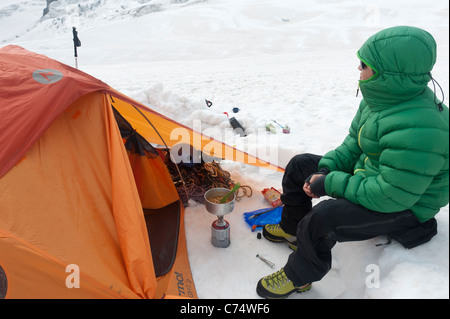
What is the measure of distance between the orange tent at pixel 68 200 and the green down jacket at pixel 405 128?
1068 millimetres

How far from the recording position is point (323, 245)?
4.55 feet

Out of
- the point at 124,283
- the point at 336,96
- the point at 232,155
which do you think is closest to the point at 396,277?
the point at 124,283

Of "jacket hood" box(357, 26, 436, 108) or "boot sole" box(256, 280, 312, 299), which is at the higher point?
"jacket hood" box(357, 26, 436, 108)

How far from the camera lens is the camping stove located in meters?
1.81

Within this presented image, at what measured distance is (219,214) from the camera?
1.83 m

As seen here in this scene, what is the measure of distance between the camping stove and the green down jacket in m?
0.77

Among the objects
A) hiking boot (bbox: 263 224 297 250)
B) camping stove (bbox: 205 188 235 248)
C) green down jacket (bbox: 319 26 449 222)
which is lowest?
hiking boot (bbox: 263 224 297 250)

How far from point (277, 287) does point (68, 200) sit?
3.74ft

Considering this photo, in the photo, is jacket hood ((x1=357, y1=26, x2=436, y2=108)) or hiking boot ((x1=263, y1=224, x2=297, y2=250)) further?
hiking boot ((x1=263, y1=224, x2=297, y2=250))

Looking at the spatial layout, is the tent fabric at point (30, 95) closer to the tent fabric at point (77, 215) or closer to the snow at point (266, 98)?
the tent fabric at point (77, 215)

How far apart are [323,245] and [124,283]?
95 cm

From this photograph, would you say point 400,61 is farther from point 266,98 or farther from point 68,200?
point 266,98

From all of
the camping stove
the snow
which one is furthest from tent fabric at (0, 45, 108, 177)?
the snow

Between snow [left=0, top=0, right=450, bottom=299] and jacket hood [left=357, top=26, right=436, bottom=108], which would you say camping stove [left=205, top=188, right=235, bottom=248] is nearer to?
snow [left=0, top=0, right=450, bottom=299]
